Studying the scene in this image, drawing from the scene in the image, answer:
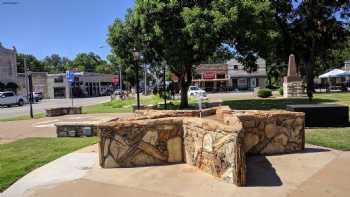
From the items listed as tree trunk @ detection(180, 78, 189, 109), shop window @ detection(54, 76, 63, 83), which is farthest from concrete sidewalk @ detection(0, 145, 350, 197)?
shop window @ detection(54, 76, 63, 83)

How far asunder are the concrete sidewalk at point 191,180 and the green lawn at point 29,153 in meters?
0.36

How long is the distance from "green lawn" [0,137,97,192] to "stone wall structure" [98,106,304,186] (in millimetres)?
1791

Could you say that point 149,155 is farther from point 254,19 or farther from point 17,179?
point 254,19

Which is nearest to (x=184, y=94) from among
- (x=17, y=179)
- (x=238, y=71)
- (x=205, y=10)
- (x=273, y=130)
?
(x=205, y=10)

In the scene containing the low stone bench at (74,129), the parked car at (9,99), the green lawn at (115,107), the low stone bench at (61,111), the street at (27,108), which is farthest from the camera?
the parked car at (9,99)

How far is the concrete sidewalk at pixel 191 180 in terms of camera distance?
6059 millimetres

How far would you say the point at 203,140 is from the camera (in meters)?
7.12

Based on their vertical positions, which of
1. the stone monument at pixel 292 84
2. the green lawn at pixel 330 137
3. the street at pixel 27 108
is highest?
the stone monument at pixel 292 84

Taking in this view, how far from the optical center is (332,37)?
41.2 meters

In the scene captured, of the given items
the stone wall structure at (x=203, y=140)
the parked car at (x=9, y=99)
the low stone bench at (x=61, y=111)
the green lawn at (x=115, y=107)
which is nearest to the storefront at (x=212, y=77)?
the parked car at (x=9, y=99)

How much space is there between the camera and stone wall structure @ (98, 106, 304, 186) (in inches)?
250

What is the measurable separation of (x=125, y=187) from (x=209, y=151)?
5.21 feet

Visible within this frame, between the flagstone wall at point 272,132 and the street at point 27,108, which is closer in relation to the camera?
the flagstone wall at point 272,132

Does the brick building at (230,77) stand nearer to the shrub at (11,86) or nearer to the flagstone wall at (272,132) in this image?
the shrub at (11,86)
